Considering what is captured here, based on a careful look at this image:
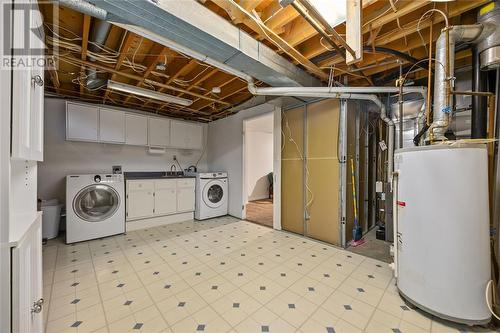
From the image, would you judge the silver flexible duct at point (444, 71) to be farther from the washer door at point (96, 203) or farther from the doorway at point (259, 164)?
the doorway at point (259, 164)

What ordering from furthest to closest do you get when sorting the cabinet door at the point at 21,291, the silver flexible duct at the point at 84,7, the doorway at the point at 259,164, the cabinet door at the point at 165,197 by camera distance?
the doorway at the point at 259,164, the cabinet door at the point at 165,197, the silver flexible duct at the point at 84,7, the cabinet door at the point at 21,291

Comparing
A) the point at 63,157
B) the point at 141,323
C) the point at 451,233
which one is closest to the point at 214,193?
the point at 63,157

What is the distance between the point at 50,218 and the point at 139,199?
1337mm

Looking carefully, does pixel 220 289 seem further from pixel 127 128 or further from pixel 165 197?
pixel 127 128

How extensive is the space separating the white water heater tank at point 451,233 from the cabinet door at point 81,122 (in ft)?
16.3

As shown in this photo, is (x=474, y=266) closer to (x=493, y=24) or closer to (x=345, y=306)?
(x=345, y=306)

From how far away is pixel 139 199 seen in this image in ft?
12.8

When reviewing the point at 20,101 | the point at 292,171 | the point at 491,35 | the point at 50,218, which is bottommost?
the point at 50,218

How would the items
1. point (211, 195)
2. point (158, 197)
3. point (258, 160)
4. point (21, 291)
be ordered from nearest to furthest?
point (21, 291), point (158, 197), point (211, 195), point (258, 160)

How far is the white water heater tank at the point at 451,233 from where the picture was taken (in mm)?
1503

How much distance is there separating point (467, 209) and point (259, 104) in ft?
11.1

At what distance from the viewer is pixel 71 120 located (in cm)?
356

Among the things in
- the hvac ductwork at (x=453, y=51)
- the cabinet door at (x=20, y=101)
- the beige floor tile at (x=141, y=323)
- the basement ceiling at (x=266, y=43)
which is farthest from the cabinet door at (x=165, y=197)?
the hvac ductwork at (x=453, y=51)

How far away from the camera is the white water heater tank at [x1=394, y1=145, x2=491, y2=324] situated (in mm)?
1503
